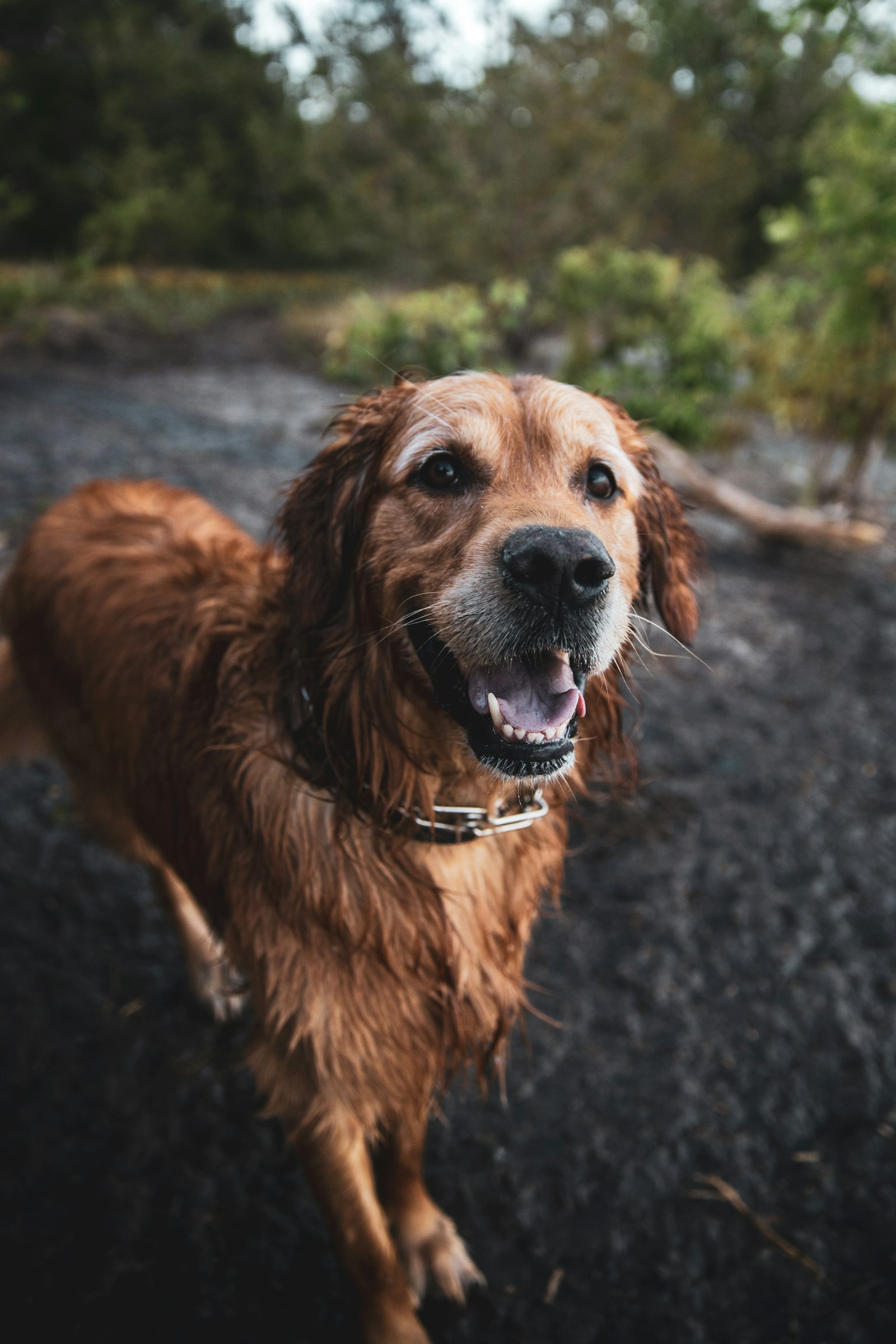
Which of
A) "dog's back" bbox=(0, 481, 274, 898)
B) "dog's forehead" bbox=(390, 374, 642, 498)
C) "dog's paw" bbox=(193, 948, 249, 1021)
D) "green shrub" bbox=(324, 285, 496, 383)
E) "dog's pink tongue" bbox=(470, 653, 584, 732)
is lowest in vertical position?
"dog's paw" bbox=(193, 948, 249, 1021)

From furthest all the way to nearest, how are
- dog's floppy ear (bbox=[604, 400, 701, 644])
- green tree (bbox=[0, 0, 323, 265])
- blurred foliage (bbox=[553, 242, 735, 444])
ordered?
green tree (bbox=[0, 0, 323, 265]) < blurred foliage (bbox=[553, 242, 735, 444]) < dog's floppy ear (bbox=[604, 400, 701, 644])

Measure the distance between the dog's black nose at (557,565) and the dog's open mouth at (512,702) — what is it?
0.12 m

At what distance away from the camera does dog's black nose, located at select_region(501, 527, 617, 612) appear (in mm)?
1308

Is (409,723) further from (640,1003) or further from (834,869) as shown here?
(834,869)

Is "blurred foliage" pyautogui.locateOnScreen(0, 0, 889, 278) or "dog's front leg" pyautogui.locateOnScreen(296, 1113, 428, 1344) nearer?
"dog's front leg" pyautogui.locateOnScreen(296, 1113, 428, 1344)

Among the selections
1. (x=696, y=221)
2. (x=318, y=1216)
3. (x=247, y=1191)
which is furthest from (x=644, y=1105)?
(x=696, y=221)

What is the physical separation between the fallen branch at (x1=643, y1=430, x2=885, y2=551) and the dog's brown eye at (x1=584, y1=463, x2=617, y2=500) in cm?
392

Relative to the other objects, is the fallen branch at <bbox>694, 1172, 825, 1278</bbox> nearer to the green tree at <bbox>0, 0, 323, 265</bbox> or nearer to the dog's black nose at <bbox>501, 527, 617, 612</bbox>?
the dog's black nose at <bbox>501, 527, 617, 612</bbox>

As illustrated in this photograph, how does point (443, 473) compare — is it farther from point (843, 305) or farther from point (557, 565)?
point (843, 305)

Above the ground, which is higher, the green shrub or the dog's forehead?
the green shrub

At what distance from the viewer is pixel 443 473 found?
1557 millimetres

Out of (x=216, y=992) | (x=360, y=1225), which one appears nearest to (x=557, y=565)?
(x=360, y=1225)

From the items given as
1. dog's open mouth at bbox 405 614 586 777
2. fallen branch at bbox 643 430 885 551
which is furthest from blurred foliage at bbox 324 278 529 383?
dog's open mouth at bbox 405 614 586 777

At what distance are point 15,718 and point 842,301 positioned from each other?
5.59m
